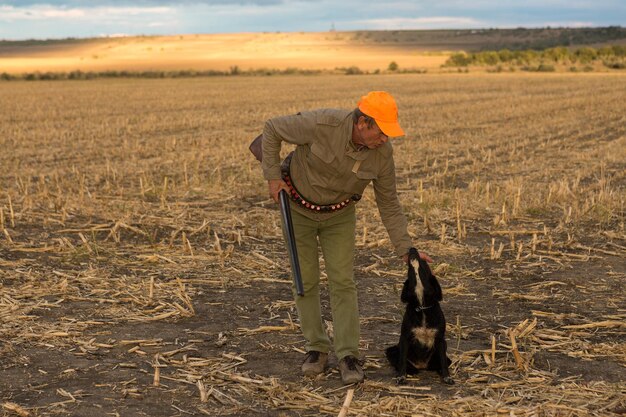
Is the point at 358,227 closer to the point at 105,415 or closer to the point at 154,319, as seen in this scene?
the point at 154,319

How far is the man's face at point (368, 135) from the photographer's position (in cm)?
538

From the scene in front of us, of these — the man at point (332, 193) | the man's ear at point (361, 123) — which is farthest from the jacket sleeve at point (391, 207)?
the man's ear at point (361, 123)

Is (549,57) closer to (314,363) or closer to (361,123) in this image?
(314,363)

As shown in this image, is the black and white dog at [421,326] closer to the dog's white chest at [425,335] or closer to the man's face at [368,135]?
the dog's white chest at [425,335]

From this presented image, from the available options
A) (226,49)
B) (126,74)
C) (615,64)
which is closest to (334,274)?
(126,74)

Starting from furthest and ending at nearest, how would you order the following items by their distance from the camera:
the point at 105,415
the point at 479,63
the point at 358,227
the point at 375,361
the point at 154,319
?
the point at 479,63
the point at 358,227
the point at 154,319
the point at 375,361
the point at 105,415

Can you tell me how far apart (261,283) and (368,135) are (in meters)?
3.25

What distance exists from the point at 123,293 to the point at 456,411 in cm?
368

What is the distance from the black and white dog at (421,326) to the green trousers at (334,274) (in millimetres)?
381

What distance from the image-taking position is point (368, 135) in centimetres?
542

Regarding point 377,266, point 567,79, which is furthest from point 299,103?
point 377,266

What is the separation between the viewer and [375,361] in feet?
20.4

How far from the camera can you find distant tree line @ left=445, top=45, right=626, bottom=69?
207ft

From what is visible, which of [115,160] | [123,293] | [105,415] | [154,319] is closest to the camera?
[105,415]
